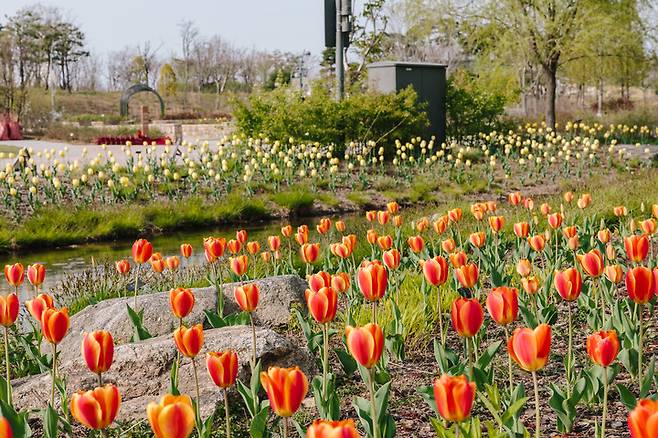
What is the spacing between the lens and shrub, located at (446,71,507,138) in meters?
20.6

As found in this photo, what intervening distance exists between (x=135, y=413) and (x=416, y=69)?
17384 mm

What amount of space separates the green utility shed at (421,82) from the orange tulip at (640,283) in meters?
16.6

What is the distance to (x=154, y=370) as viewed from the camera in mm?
3529

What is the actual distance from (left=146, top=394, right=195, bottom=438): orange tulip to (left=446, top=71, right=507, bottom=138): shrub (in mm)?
19256

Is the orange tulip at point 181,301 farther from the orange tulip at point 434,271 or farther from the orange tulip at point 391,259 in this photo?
the orange tulip at point 391,259

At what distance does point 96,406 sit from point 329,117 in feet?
51.2

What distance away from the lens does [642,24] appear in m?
23.8

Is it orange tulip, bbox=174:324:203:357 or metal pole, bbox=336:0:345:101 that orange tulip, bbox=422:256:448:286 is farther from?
metal pole, bbox=336:0:345:101

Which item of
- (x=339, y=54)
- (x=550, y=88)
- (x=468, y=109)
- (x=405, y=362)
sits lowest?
(x=405, y=362)

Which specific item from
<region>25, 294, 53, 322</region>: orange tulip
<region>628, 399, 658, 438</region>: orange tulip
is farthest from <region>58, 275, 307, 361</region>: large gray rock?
<region>628, 399, 658, 438</region>: orange tulip

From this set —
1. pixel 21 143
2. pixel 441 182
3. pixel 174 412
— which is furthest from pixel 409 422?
pixel 21 143

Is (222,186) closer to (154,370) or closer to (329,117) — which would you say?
(329,117)

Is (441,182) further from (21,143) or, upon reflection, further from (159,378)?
(21,143)

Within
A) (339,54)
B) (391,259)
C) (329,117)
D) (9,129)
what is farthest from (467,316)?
(9,129)
